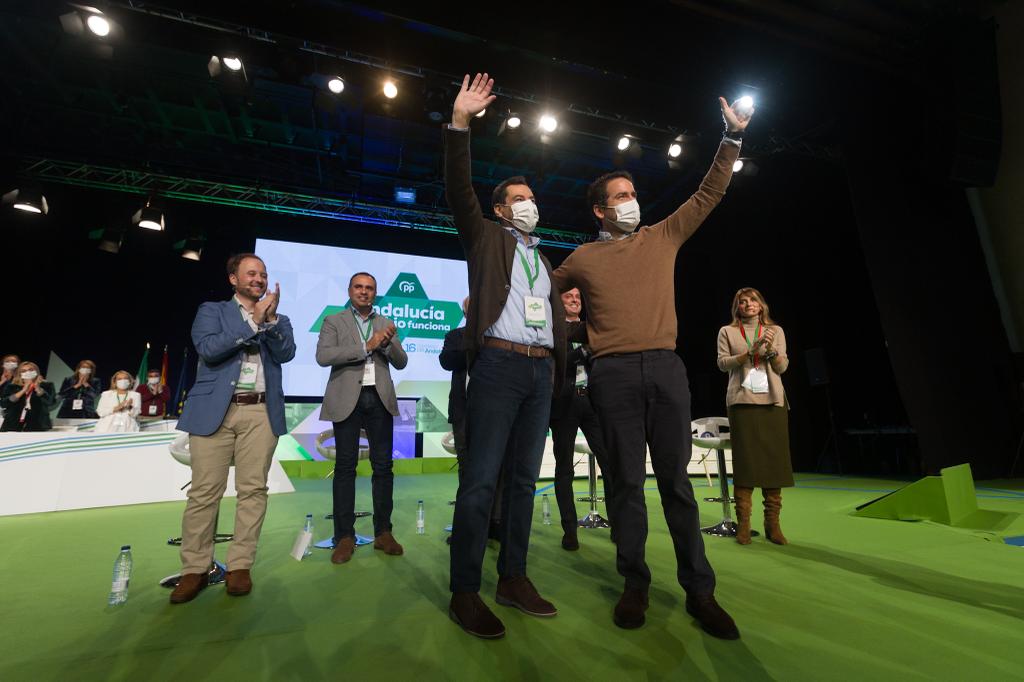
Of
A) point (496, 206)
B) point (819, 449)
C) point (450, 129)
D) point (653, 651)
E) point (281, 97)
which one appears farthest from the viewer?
point (819, 449)

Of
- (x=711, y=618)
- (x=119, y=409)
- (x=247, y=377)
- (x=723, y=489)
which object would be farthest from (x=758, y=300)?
(x=119, y=409)

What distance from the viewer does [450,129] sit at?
69.6 inches

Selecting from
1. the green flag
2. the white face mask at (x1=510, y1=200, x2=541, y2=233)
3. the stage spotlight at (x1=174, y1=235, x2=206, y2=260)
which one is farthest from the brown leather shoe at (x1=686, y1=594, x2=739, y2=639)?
the green flag

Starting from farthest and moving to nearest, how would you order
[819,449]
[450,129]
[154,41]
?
[819,449], [154,41], [450,129]

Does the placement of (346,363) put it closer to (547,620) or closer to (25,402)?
(547,620)

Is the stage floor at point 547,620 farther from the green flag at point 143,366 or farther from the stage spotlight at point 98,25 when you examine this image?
the green flag at point 143,366

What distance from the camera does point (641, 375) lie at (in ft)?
6.17

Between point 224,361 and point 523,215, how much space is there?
1.58 meters

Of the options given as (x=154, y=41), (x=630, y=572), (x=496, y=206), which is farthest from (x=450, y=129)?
(x=154, y=41)

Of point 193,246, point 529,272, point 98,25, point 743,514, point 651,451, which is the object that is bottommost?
point 743,514

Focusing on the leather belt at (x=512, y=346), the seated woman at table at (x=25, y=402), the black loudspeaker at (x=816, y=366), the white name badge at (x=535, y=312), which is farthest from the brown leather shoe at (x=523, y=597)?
the seated woman at table at (x=25, y=402)

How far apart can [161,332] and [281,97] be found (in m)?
4.89

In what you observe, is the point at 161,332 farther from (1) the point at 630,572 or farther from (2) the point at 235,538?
(1) the point at 630,572

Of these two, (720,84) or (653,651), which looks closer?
(653,651)
